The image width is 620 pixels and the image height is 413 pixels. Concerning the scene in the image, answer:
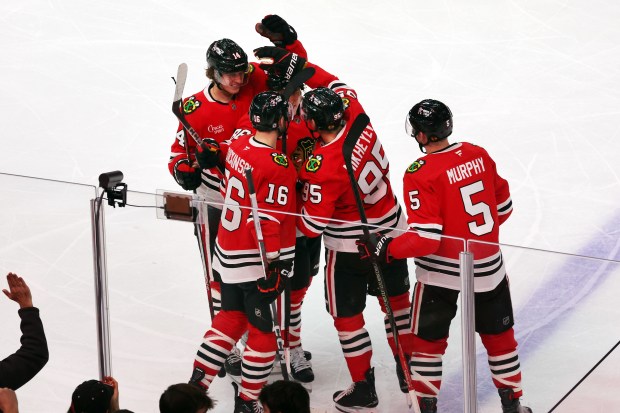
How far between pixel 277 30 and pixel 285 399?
2334mm

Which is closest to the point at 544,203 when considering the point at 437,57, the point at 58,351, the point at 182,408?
the point at 437,57

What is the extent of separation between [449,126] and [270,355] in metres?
1.00

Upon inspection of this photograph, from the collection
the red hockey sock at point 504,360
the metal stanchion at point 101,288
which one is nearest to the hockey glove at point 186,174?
the metal stanchion at point 101,288

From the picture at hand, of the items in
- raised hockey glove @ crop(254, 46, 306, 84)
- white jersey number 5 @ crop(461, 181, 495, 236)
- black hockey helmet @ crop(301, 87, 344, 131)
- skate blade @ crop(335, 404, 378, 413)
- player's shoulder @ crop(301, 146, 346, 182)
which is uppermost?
raised hockey glove @ crop(254, 46, 306, 84)

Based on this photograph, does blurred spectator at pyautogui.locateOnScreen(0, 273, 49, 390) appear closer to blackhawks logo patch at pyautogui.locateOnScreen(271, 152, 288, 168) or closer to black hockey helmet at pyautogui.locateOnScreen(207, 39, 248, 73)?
blackhawks logo patch at pyautogui.locateOnScreen(271, 152, 288, 168)

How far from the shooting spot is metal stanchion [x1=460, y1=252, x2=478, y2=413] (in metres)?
3.68

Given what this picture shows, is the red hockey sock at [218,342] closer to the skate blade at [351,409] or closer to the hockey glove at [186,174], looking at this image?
the skate blade at [351,409]

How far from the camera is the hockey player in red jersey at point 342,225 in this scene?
4176 millimetres

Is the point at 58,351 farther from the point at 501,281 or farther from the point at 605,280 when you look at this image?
the point at 605,280

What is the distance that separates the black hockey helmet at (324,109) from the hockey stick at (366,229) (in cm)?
7

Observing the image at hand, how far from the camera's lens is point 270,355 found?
424cm

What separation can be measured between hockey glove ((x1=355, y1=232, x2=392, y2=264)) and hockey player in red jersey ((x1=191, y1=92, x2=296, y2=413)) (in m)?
0.29

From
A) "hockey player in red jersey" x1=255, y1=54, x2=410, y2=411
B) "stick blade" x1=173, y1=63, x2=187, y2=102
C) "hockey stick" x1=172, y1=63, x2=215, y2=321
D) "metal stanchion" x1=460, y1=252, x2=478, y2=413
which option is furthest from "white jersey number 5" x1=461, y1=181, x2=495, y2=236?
"stick blade" x1=173, y1=63, x2=187, y2=102

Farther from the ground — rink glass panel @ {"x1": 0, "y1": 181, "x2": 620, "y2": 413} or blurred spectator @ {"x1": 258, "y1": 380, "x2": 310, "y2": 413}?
rink glass panel @ {"x1": 0, "y1": 181, "x2": 620, "y2": 413}
